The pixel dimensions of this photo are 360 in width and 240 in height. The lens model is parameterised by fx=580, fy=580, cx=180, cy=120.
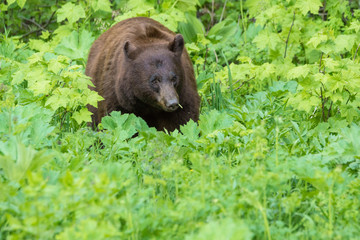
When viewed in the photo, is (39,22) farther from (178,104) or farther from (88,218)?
(88,218)

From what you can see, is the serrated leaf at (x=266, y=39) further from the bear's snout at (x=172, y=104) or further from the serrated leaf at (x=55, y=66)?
the serrated leaf at (x=55, y=66)

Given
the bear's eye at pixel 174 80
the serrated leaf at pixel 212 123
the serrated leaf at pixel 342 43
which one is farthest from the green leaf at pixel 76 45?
the serrated leaf at pixel 342 43

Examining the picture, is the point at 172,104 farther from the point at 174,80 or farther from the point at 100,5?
the point at 100,5

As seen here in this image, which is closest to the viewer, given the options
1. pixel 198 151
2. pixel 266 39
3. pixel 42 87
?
pixel 198 151

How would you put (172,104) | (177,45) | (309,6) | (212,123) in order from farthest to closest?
(309,6)
(177,45)
(172,104)
(212,123)

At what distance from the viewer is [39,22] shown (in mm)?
9859

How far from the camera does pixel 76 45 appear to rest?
732 centimetres

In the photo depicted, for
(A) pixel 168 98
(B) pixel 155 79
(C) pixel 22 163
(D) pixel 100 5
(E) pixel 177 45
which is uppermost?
(C) pixel 22 163

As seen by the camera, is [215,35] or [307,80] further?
[215,35]

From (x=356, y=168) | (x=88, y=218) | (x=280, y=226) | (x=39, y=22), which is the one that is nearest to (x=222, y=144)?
(x=356, y=168)

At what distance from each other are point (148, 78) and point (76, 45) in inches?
81.7

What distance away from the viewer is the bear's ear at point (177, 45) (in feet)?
18.6

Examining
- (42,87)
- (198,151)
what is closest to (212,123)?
(198,151)

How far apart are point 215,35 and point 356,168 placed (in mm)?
4817
